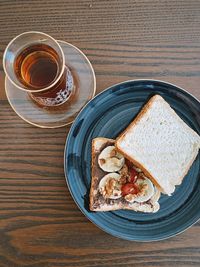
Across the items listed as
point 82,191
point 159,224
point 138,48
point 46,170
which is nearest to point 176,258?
point 159,224

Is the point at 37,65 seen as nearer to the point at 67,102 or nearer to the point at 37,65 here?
the point at 37,65

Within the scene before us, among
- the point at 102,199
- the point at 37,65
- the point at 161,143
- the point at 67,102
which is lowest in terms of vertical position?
the point at 102,199

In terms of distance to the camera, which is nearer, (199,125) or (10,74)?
(10,74)

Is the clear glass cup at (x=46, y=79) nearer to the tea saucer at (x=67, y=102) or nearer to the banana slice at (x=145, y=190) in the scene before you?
the tea saucer at (x=67, y=102)

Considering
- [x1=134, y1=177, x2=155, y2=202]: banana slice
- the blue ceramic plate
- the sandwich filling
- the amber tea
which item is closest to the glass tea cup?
the amber tea

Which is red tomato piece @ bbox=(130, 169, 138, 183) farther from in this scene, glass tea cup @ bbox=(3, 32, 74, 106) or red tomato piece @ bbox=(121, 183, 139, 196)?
glass tea cup @ bbox=(3, 32, 74, 106)

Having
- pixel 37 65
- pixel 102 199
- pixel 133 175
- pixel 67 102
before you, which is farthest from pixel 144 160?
pixel 37 65

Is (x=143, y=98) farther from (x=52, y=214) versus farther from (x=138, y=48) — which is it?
(x=52, y=214)
